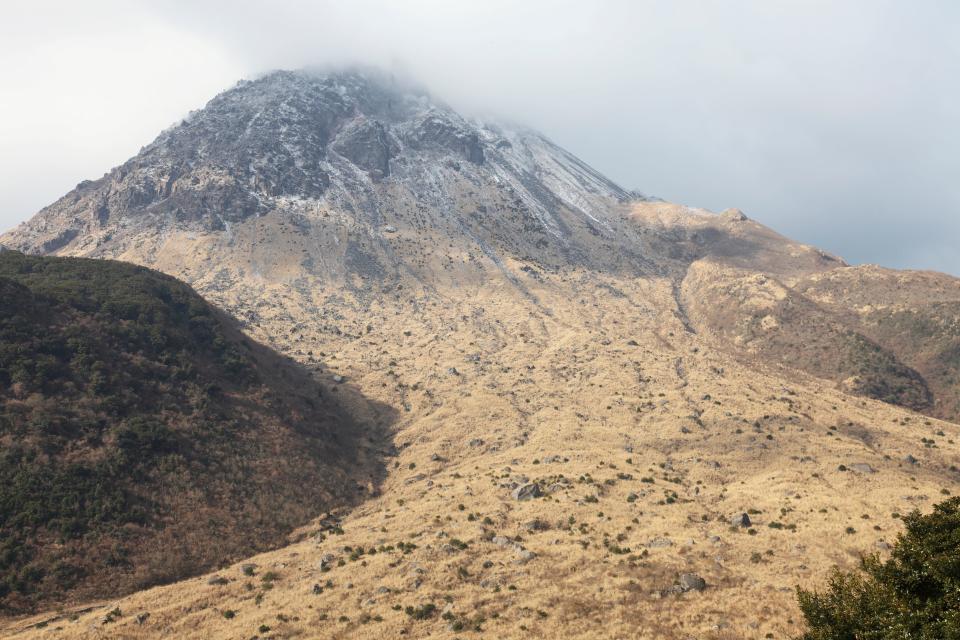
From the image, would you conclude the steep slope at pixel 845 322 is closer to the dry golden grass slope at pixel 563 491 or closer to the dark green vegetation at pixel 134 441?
the dry golden grass slope at pixel 563 491

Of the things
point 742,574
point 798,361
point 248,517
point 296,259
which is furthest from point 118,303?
point 798,361

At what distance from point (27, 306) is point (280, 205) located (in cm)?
11797

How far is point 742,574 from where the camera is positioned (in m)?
49.8

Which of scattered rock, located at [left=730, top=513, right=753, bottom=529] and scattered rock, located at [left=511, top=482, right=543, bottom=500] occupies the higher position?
scattered rock, located at [left=730, top=513, right=753, bottom=529]

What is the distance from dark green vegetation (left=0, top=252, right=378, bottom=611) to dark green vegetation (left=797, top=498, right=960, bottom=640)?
56.4 metres

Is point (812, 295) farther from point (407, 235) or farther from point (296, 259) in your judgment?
point (296, 259)

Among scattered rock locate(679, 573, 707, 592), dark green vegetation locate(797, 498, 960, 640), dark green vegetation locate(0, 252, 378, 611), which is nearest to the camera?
dark green vegetation locate(797, 498, 960, 640)

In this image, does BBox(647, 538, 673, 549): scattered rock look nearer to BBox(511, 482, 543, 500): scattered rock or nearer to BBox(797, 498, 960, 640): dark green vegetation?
BBox(511, 482, 543, 500): scattered rock

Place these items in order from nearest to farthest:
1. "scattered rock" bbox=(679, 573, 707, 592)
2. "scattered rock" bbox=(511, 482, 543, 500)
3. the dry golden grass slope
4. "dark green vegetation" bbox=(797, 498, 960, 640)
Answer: "dark green vegetation" bbox=(797, 498, 960, 640) → the dry golden grass slope → "scattered rock" bbox=(679, 573, 707, 592) → "scattered rock" bbox=(511, 482, 543, 500)

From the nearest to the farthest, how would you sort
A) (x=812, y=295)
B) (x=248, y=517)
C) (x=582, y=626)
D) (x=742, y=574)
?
(x=582, y=626) → (x=742, y=574) → (x=248, y=517) → (x=812, y=295)

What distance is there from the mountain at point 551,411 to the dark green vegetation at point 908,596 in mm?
9424

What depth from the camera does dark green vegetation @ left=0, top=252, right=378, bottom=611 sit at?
5503cm

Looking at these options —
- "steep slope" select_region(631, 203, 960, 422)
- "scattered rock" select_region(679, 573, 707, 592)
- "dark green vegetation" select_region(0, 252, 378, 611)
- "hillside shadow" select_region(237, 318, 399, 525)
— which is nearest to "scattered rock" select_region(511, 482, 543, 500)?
"hillside shadow" select_region(237, 318, 399, 525)

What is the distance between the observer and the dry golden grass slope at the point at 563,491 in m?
46.7
